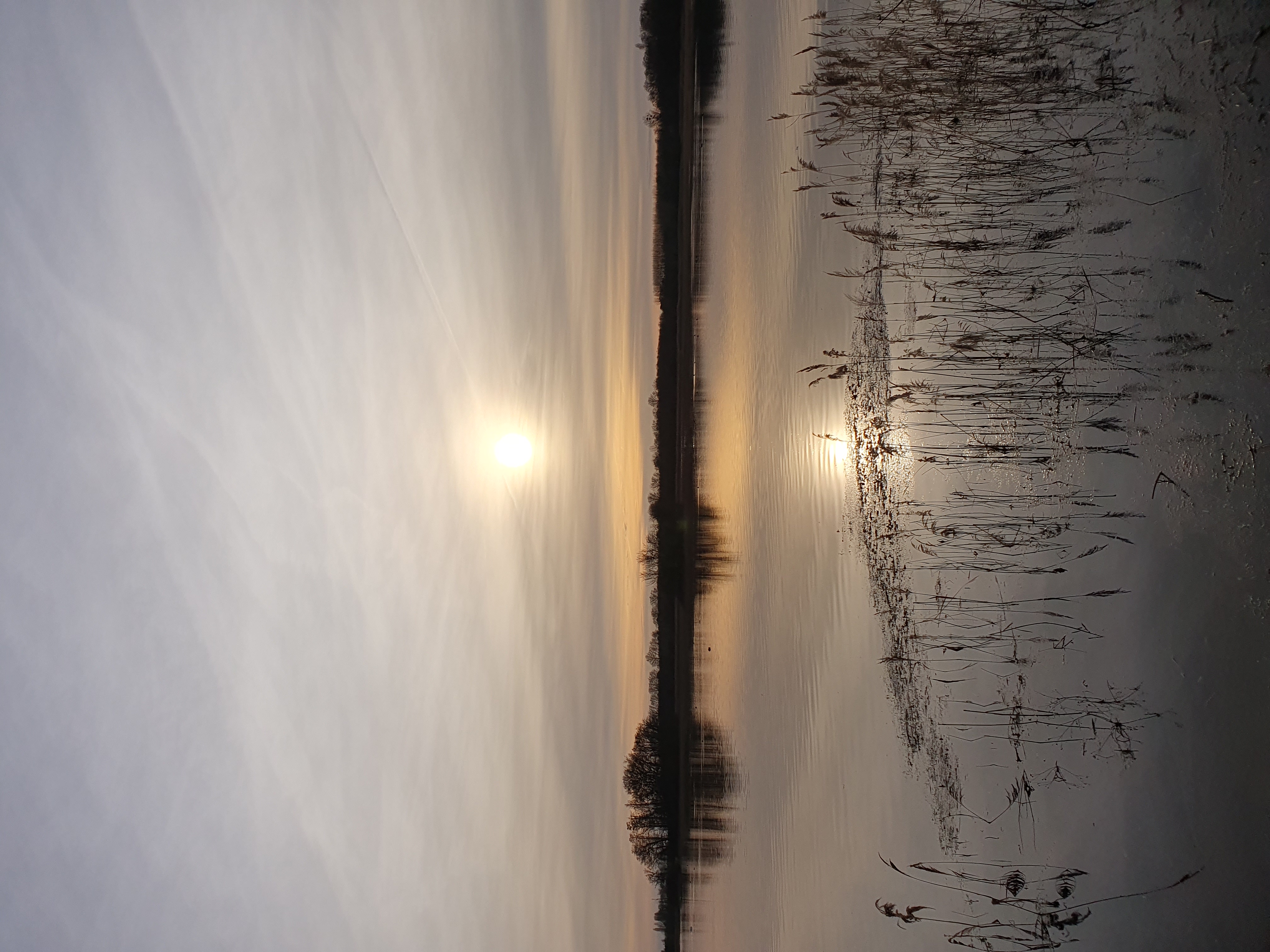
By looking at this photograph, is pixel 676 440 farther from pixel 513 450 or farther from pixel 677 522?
pixel 513 450

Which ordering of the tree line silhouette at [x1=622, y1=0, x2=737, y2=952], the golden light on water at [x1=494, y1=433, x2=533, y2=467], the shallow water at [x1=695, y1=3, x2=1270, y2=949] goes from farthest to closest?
the tree line silhouette at [x1=622, y1=0, x2=737, y2=952] < the shallow water at [x1=695, y1=3, x2=1270, y2=949] < the golden light on water at [x1=494, y1=433, x2=533, y2=467]

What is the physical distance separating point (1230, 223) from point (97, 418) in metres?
1.49

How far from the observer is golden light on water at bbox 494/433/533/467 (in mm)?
872

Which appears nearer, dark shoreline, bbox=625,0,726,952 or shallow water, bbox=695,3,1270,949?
shallow water, bbox=695,3,1270,949

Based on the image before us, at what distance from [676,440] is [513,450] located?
54.8 inches

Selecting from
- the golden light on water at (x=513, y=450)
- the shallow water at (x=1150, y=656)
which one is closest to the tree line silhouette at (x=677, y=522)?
the shallow water at (x=1150, y=656)

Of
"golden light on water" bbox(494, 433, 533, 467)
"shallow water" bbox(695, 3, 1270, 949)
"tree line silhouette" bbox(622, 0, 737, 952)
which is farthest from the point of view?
"tree line silhouette" bbox(622, 0, 737, 952)

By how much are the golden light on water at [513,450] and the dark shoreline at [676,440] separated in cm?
121

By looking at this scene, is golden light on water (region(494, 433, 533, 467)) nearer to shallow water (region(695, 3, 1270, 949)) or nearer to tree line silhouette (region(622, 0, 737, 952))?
shallow water (region(695, 3, 1270, 949))

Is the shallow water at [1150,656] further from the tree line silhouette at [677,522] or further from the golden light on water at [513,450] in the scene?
the golden light on water at [513,450]

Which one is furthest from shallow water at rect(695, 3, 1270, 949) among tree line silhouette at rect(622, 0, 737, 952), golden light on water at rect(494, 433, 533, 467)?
golden light on water at rect(494, 433, 533, 467)

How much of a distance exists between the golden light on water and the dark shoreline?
1206mm

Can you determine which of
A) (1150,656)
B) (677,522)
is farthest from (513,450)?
(677,522)

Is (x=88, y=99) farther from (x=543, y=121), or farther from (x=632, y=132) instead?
(x=632, y=132)
